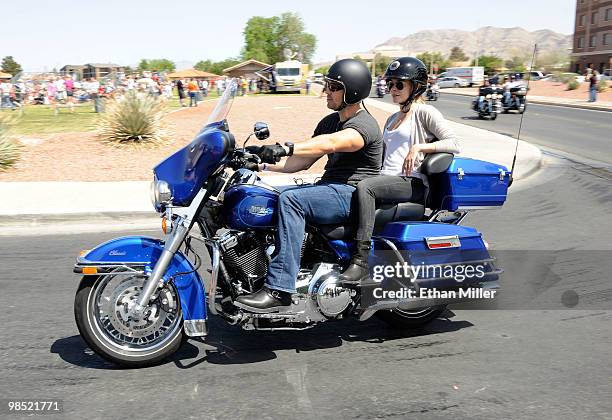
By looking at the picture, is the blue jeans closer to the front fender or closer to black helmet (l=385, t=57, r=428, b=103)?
the front fender

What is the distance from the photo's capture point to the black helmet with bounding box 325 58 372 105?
13.2 feet

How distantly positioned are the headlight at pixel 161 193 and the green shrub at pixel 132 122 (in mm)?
11113

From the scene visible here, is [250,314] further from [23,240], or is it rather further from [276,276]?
[23,240]

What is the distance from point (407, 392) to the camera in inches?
142

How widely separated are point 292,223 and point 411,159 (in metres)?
1.17

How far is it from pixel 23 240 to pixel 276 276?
479 centimetres

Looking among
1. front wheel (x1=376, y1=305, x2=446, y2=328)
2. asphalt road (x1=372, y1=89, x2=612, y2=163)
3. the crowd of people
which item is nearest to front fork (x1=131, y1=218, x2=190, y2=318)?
front wheel (x1=376, y1=305, x2=446, y2=328)

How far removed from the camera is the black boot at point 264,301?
385 cm

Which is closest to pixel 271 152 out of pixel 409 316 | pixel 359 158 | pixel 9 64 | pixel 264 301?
pixel 359 158

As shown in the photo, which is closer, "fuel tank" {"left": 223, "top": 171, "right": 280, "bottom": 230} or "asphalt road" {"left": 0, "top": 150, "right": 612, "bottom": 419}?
"asphalt road" {"left": 0, "top": 150, "right": 612, "bottom": 419}

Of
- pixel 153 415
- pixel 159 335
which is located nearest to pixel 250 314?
pixel 159 335

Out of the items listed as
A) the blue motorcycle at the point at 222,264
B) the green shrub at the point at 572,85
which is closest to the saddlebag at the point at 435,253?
the blue motorcycle at the point at 222,264

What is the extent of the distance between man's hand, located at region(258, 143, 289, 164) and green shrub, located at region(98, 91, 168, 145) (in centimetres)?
1139

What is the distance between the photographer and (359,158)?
4.22 m
